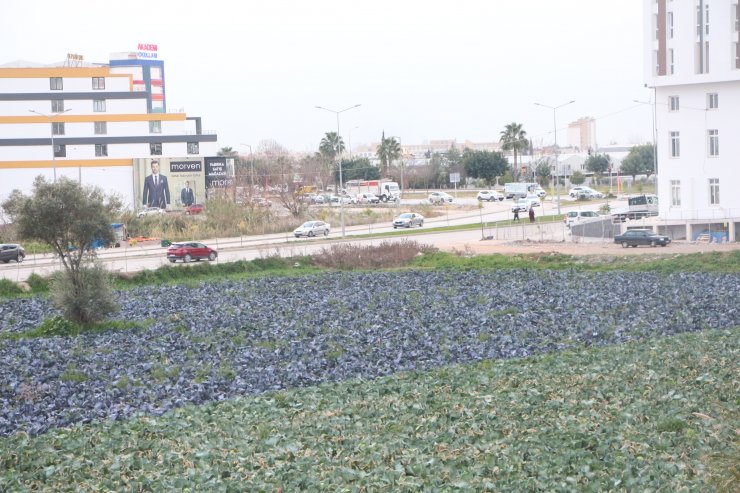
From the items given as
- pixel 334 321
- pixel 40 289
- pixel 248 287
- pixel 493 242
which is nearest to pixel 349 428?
pixel 334 321

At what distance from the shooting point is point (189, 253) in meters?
57.1

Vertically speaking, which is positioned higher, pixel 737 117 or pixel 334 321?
pixel 737 117

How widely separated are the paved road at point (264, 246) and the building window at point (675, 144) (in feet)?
29.7

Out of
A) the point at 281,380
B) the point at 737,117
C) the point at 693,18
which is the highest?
the point at 693,18

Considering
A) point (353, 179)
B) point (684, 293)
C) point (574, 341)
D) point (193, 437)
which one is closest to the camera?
point (193, 437)

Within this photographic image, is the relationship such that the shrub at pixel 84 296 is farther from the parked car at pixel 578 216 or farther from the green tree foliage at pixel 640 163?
the green tree foliage at pixel 640 163

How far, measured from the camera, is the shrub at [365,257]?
49281 mm

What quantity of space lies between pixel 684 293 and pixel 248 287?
1692cm

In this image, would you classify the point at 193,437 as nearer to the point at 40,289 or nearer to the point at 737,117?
the point at 40,289

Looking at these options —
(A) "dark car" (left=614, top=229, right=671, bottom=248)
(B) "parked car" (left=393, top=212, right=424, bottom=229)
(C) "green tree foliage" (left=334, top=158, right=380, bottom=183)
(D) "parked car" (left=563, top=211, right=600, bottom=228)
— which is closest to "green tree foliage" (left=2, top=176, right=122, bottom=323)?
(A) "dark car" (left=614, top=229, right=671, bottom=248)

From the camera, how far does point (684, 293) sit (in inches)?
1368

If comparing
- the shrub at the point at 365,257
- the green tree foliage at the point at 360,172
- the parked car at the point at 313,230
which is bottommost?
the shrub at the point at 365,257

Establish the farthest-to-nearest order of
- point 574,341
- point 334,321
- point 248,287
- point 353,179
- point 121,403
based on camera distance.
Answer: point 353,179
point 248,287
point 334,321
point 574,341
point 121,403

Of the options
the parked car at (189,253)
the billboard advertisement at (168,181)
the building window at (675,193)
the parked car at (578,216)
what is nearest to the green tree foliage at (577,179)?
the billboard advertisement at (168,181)
